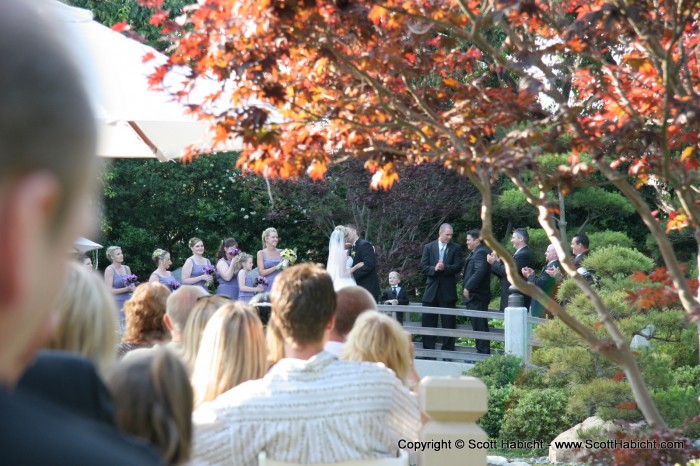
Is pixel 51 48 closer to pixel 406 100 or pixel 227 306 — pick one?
pixel 227 306

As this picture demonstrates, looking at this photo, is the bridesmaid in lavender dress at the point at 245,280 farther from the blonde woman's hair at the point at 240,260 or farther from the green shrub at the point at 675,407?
the green shrub at the point at 675,407

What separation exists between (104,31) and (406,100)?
3.12 meters

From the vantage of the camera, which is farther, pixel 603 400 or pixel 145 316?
pixel 603 400

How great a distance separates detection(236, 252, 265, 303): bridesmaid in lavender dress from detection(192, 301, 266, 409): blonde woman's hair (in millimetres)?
9262

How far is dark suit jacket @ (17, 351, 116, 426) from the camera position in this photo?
32.9 inches

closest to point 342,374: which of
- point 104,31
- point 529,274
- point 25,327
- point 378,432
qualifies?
point 378,432

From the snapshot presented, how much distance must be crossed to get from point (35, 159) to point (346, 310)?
4463mm

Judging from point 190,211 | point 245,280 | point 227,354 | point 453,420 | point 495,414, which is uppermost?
point 190,211

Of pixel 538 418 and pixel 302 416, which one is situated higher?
pixel 302 416

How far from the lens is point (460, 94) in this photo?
4.86m

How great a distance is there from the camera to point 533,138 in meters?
Answer: 4.39

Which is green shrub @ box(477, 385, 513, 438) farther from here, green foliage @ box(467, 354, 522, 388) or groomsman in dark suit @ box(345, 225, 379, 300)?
groomsman in dark suit @ box(345, 225, 379, 300)

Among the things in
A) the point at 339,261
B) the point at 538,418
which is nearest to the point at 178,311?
the point at 538,418

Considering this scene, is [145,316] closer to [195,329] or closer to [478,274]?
[195,329]
